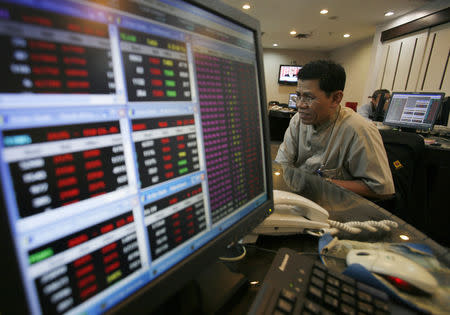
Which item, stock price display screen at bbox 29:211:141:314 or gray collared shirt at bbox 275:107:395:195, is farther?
gray collared shirt at bbox 275:107:395:195

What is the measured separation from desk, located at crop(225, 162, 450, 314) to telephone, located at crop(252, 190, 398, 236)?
0.02 m

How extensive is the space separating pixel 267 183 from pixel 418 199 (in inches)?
51.3

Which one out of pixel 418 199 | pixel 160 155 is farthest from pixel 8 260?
pixel 418 199

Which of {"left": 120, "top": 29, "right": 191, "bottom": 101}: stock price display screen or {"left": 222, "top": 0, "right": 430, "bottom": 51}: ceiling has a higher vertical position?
{"left": 222, "top": 0, "right": 430, "bottom": 51}: ceiling

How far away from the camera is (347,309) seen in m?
0.34

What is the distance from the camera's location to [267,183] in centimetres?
51

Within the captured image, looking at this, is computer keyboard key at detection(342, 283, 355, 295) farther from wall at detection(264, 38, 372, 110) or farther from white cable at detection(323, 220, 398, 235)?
wall at detection(264, 38, 372, 110)

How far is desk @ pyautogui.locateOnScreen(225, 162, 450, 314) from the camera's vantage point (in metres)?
0.43

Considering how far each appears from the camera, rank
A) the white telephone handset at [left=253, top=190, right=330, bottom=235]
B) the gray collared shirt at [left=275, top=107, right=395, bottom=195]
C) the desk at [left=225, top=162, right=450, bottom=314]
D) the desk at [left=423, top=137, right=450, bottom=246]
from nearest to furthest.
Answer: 1. the desk at [left=225, top=162, right=450, bottom=314]
2. the white telephone handset at [left=253, top=190, right=330, bottom=235]
3. the gray collared shirt at [left=275, top=107, right=395, bottom=195]
4. the desk at [left=423, top=137, right=450, bottom=246]

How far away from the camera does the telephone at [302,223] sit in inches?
22.8

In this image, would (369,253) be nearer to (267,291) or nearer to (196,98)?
(267,291)

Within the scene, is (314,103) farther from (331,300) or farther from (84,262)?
(84,262)

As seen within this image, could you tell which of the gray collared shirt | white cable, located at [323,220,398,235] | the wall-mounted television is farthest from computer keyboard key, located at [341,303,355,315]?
the wall-mounted television

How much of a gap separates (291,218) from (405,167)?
37.8 inches
